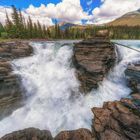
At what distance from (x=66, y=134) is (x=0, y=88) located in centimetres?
1045

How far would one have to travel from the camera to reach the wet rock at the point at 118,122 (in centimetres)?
1366

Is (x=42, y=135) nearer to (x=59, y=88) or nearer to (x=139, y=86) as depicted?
(x=59, y=88)

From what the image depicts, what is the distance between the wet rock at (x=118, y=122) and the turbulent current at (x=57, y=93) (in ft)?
8.77

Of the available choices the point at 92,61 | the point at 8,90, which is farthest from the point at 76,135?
the point at 92,61

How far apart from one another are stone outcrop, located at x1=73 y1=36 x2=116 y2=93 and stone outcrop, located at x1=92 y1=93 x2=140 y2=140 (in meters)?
6.39

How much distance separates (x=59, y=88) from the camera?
23.3 meters

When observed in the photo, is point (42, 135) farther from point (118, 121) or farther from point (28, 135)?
point (118, 121)

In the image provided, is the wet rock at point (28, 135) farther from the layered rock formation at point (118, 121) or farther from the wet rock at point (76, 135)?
the layered rock formation at point (118, 121)

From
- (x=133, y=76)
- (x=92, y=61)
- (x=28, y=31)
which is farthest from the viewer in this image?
(x=28, y=31)

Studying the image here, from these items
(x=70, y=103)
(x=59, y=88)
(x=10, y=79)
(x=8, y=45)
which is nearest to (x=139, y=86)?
(x=70, y=103)

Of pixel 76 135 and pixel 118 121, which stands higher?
pixel 118 121

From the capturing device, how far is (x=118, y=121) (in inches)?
579

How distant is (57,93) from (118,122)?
33.2 feet

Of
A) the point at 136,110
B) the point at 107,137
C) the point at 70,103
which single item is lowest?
the point at 70,103
